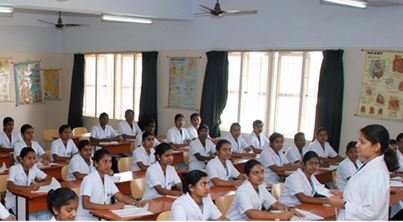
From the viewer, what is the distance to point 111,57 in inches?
424

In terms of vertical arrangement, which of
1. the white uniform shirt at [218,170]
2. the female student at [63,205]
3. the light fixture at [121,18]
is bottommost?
the white uniform shirt at [218,170]

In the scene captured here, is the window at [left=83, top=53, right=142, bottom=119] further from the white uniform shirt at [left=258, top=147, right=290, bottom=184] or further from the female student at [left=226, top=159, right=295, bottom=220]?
the female student at [left=226, top=159, right=295, bottom=220]

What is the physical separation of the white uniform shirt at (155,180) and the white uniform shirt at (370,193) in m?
2.40

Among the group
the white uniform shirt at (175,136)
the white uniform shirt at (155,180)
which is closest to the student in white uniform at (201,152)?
the white uniform shirt at (175,136)

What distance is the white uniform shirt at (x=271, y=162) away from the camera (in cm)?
589

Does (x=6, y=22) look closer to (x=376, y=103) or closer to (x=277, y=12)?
(x=277, y=12)

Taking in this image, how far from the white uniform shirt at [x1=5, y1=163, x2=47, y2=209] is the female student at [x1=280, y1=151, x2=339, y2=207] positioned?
260 cm

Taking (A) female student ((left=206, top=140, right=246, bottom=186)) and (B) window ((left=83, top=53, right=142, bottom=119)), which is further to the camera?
(B) window ((left=83, top=53, right=142, bottom=119))

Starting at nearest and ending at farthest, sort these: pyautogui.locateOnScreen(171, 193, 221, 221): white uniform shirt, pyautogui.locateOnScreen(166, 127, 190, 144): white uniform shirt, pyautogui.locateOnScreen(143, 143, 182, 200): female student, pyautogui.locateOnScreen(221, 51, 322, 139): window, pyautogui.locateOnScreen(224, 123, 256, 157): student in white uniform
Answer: pyautogui.locateOnScreen(171, 193, 221, 221): white uniform shirt → pyautogui.locateOnScreen(143, 143, 182, 200): female student → pyautogui.locateOnScreen(224, 123, 256, 157): student in white uniform → pyautogui.locateOnScreen(221, 51, 322, 139): window → pyautogui.locateOnScreen(166, 127, 190, 144): white uniform shirt

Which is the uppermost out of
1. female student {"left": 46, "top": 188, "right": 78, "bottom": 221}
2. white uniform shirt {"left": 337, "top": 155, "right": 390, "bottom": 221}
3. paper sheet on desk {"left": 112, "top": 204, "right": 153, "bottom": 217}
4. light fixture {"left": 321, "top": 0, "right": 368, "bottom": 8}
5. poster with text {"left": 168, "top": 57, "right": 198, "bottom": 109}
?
light fixture {"left": 321, "top": 0, "right": 368, "bottom": 8}

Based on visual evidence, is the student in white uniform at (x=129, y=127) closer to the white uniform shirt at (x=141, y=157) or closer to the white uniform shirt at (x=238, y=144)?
the white uniform shirt at (x=238, y=144)

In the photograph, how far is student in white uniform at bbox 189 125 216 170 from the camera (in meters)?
6.41

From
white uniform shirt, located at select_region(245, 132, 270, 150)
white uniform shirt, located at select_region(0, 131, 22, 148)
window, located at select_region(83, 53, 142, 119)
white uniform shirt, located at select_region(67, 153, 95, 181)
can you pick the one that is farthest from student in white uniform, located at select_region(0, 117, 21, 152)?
white uniform shirt, located at select_region(245, 132, 270, 150)

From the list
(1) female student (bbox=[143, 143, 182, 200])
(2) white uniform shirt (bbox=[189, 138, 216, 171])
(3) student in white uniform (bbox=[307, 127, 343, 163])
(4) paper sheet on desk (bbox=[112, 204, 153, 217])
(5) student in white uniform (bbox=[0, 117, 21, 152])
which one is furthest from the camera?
(5) student in white uniform (bbox=[0, 117, 21, 152])
